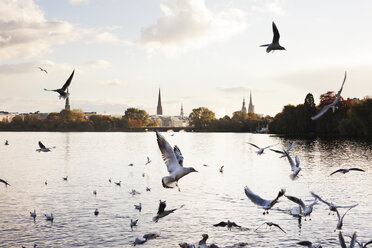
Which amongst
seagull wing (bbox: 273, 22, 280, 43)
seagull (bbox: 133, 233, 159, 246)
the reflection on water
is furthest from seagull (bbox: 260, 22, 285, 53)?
seagull (bbox: 133, 233, 159, 246)

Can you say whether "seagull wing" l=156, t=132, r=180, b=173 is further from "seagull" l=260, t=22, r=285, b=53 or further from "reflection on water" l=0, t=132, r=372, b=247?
"reflection on water" l=0, t=132, r=372, b=247

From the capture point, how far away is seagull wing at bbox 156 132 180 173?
10547mm

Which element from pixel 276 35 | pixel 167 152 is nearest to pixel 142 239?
pixel 167 152

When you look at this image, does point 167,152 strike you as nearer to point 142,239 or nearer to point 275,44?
point 275,44

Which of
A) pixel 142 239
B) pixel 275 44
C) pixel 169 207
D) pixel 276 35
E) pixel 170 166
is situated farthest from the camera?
pixel 169 207

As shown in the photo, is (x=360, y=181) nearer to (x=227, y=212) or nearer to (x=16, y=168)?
(x=227, y=212)

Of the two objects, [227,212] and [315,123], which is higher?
[315,123]

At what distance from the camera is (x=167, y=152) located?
10773 millimetres

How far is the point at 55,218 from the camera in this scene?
2127 centimetres

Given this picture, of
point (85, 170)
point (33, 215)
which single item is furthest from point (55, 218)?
point (85, 170)

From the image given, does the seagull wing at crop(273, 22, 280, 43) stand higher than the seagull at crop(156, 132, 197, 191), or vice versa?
the seagull wing at crop(273, 22, 280, 43)

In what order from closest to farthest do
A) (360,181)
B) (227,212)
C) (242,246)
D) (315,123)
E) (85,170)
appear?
(242,246) → (227,212) → (360,181) → (85,170) → (315,123)

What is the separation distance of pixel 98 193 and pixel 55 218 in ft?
22.9

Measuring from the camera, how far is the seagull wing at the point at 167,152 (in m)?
10.5
